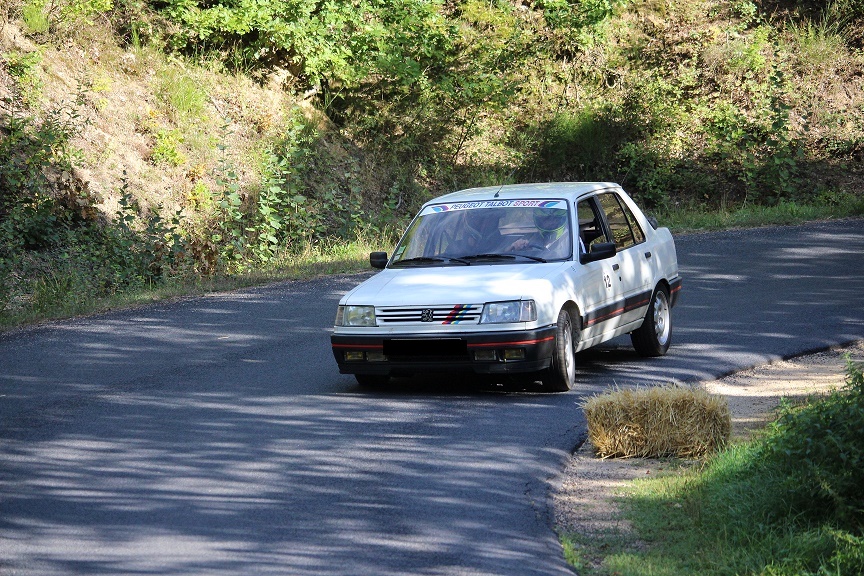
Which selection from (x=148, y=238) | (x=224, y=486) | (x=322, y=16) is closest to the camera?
(x=224, y=486)

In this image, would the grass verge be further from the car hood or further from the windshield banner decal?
the car hood

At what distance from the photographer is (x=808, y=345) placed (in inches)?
456

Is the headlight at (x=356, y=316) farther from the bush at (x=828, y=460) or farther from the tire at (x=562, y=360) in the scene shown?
the bush at (x=828, y=460)

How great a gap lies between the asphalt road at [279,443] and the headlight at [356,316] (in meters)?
0.58

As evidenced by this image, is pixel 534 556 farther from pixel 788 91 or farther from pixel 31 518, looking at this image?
pixel 788 91


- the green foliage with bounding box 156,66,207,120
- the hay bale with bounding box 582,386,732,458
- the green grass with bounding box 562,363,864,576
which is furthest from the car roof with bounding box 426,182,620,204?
the green foliage with bounding box 156,66,207,120

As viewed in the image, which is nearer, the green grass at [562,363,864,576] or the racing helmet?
the green grass at [562,363,864,576]

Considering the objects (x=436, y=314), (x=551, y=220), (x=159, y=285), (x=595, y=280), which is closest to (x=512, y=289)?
(x=436, y=314)

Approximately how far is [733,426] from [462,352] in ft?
6.77

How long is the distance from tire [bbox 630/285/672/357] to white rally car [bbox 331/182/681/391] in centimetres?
1

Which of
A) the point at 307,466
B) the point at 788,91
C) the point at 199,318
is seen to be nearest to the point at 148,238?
the point at 199,318

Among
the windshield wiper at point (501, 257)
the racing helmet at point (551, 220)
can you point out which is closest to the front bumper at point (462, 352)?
the windshield wiper at point (501, 257)

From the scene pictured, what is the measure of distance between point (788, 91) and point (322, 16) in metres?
10.9

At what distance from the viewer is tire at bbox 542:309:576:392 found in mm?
9375
